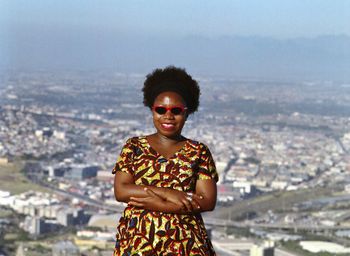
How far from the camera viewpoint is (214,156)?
2995 centimetres

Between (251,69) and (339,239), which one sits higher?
(251,69)

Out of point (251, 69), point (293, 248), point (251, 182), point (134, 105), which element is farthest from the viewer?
point (251, 69)

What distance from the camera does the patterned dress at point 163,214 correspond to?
1.60 meters

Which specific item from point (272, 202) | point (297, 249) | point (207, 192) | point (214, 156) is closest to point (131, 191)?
point (207, 192)

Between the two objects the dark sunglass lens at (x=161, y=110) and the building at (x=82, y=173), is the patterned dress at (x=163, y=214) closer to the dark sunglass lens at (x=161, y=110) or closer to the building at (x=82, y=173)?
the dark sunglass lens at (x=161, y=110)

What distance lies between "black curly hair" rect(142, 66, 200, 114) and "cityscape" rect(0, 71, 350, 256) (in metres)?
8.76

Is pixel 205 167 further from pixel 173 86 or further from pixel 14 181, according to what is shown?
pixel 14 181

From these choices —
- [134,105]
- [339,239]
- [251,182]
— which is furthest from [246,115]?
[339,239]


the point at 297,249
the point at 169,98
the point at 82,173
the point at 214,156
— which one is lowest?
the point at 297,249

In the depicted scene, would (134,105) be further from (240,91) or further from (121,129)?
(240,91)

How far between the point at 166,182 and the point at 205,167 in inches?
2.9

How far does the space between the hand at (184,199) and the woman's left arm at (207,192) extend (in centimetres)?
2

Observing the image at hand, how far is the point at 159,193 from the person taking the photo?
1618 millimetres

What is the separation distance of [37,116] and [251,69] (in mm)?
9480
